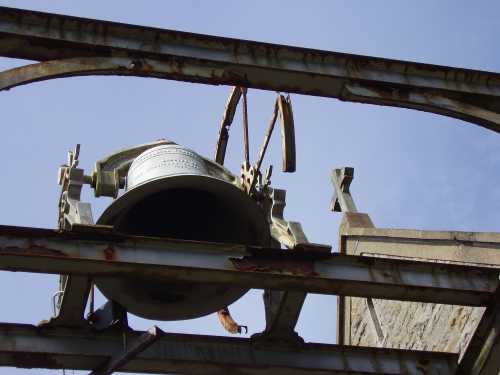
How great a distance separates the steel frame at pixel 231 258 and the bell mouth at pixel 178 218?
1.10 feet

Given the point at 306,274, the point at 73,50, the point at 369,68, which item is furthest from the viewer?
the point at 369,68

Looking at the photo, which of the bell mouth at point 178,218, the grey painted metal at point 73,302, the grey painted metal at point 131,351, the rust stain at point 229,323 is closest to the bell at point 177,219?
the bell mouth at point 178,218

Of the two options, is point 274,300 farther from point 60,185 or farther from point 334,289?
point 60,185

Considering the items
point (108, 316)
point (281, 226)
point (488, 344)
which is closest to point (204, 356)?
point (108, 316)

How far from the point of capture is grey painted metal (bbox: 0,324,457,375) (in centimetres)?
519

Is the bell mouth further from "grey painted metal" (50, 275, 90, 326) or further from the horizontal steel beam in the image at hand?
the horizontal steel beam

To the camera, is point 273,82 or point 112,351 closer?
point 112,351

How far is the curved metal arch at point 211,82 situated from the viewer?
5.41 m

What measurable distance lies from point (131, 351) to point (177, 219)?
4.00 feet

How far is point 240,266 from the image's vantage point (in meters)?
4.98

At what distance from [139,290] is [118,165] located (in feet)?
2.69

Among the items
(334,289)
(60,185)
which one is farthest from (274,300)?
(60,185)

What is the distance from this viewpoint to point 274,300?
224 inches

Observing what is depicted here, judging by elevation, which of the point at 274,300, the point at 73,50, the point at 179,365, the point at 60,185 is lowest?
the point at 179,365
